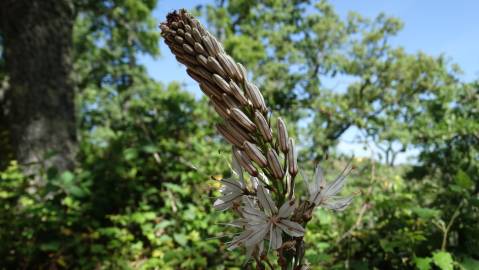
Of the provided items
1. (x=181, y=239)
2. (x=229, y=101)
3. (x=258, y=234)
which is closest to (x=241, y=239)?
(x=258, y=234)

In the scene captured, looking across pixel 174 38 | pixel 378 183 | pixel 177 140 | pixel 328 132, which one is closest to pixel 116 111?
pixel 328 132

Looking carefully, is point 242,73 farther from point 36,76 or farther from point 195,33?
point 36,76

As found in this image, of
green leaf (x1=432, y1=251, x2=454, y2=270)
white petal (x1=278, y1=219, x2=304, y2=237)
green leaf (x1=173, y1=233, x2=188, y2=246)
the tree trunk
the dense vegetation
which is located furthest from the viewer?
the tree trunk

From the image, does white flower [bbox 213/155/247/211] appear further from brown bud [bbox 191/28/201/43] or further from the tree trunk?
the tree trunk

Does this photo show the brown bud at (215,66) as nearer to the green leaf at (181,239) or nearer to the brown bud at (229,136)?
the brown bud at (229,136)

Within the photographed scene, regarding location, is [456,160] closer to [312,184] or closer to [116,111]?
[312,184]

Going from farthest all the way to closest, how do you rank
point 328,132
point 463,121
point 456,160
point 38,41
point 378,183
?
point 328,132
point 38,41
point 378,183
point 456,160
point 463,121

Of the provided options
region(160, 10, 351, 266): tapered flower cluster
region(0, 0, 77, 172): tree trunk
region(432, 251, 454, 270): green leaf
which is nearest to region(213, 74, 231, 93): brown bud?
region(160, 10, 351, 266): tapered flower cluster
